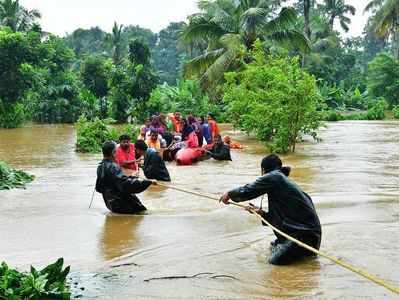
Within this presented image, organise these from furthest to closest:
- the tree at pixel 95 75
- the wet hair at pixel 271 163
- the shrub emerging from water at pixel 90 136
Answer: the tree at pixel 95 75, the shrub emerging from water at pixel 90 136, the wet hair at pixel 271 163

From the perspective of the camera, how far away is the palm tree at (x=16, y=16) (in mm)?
35281

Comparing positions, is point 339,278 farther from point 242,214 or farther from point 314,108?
point 314,108

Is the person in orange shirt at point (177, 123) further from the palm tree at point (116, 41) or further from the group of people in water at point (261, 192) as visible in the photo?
the palm tree at point (116, 41)

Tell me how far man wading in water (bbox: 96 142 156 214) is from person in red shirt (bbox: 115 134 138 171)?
7.59ft

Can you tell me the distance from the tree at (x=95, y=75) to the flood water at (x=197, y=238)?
20.4 m

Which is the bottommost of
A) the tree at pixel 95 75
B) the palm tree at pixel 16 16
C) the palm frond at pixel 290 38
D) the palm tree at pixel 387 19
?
the tree at pixel 95 75

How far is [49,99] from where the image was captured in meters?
35.9

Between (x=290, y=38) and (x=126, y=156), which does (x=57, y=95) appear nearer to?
(x=290, y=38)

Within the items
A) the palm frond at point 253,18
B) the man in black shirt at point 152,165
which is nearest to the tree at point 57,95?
the palm frond at point 253,18

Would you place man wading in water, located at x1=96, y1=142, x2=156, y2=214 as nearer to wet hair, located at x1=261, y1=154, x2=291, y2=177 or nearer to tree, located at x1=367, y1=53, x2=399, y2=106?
wet hair, located at x1=261, y1=154, x2=291, y2=177

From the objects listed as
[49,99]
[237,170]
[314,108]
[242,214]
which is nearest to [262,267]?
[242,214]

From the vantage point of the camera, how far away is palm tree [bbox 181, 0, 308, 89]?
2764cm

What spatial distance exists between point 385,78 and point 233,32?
19.8 metres

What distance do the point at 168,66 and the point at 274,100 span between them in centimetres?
5757
